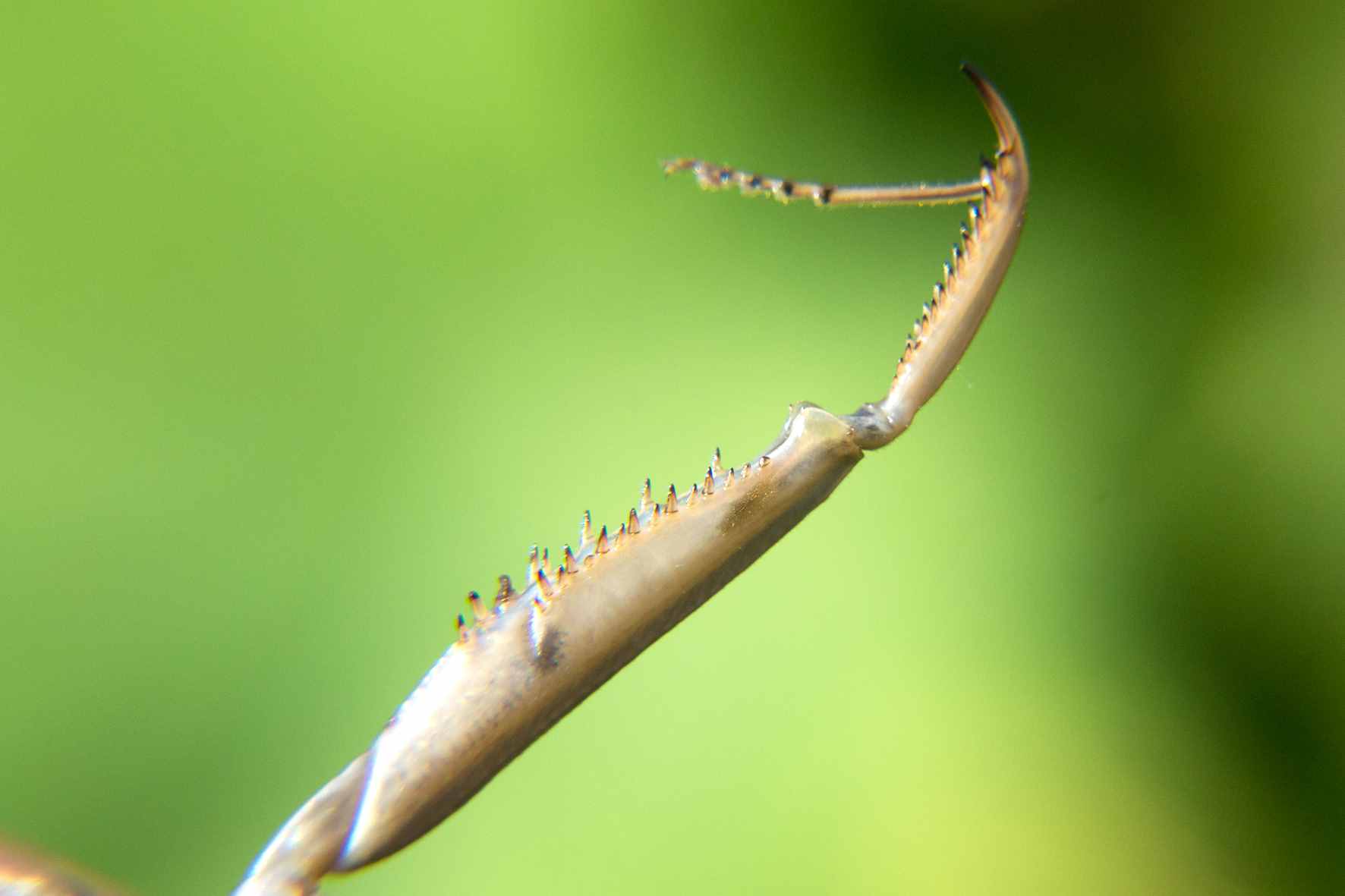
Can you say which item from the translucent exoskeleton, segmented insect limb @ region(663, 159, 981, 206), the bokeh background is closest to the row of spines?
the translucent exoskeleton

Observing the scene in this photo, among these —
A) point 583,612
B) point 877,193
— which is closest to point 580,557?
point 583,612

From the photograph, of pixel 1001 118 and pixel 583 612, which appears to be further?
pixel 1001 118

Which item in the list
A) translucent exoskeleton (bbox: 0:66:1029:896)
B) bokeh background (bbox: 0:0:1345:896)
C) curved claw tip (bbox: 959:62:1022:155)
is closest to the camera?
translucent exoskeleton (bbox: 0:66:1029:896)

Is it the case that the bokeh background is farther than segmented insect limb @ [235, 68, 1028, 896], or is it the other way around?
the bokeh background

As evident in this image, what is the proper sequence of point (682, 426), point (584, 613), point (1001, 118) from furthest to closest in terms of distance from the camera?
point (682, 426)
point (1001, 118)
point (584, 613)

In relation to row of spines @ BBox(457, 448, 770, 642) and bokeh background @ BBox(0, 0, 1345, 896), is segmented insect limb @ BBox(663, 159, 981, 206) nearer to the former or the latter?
row of spines @ BBox(457, 448, 770, 642)

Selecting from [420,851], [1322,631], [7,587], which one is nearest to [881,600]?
[1322,631]

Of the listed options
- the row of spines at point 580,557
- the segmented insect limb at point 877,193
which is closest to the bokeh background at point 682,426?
the segmented insect limb at point 877,193

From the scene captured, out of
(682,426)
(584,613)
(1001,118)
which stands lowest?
(584,613)

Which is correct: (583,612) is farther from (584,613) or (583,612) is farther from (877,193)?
(877,193)
